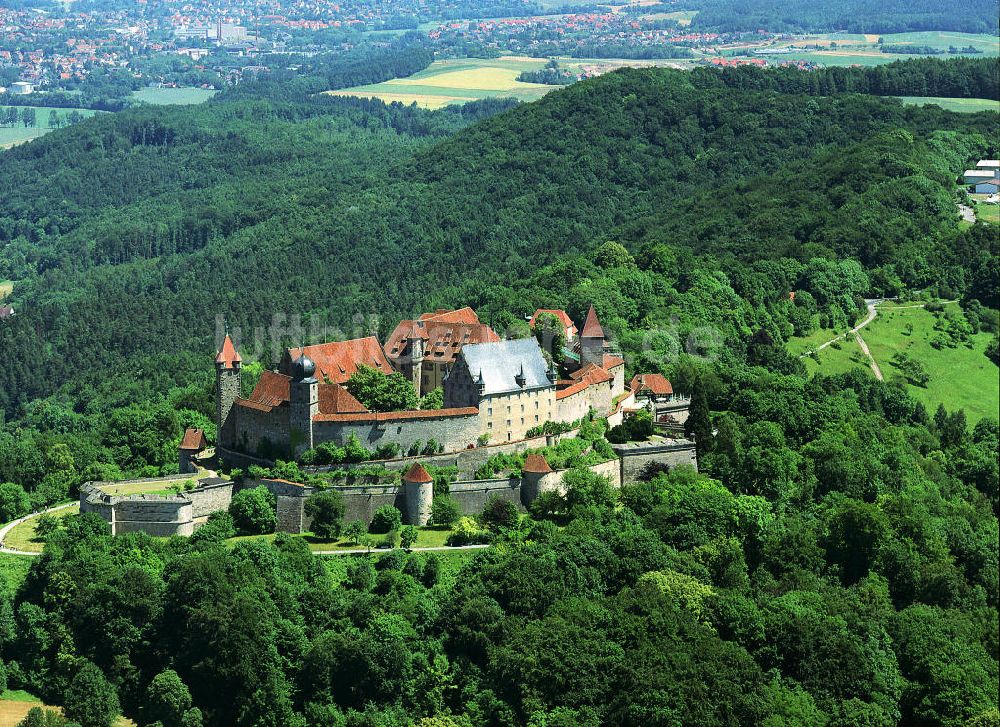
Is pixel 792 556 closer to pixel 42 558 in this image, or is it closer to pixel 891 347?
pixel 42 558

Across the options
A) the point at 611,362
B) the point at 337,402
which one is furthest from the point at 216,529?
the point at 611,362

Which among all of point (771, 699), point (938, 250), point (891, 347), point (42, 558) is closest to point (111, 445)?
point (42, 558)

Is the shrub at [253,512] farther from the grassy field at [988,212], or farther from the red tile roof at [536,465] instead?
the grassy field at [988,212]

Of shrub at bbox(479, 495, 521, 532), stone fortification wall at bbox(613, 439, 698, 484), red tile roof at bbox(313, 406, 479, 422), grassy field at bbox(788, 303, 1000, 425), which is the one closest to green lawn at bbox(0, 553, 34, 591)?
red tile roof at bbox(313, 406, 479, 422)

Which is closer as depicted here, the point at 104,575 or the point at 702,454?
the point at 104,575

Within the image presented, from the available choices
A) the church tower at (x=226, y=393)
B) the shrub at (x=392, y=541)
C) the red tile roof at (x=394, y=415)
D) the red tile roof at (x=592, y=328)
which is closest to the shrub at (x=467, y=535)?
the shrub at (x=392, y=541)

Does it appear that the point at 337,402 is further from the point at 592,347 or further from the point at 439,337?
the point at 592,347
